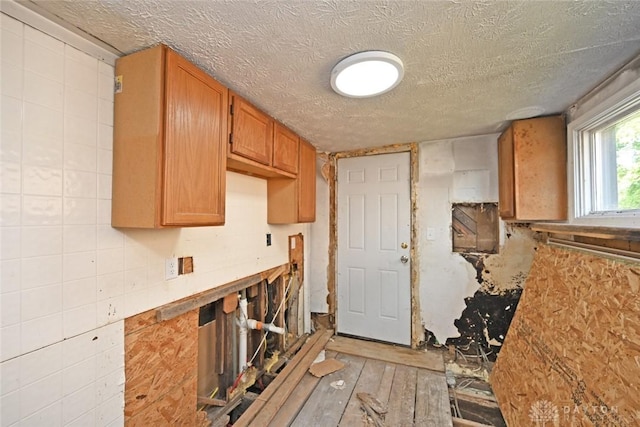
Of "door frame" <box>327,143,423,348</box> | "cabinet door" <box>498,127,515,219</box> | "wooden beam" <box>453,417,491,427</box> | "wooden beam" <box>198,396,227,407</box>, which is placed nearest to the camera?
"wooden beam" <box>453,417,491,427</box>

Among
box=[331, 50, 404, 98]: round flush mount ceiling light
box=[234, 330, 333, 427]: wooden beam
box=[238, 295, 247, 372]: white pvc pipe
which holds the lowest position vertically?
box=[234, 330, 333, 427]: wooden beam

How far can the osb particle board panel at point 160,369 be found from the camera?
1.32 meters

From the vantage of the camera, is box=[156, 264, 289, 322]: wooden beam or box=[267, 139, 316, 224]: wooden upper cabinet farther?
box=[267, 139, 316, 224]: wooden upper cabinet

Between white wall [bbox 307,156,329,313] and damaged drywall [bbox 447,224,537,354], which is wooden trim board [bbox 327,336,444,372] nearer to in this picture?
damaged drywall [bbox 447,224,537,354]

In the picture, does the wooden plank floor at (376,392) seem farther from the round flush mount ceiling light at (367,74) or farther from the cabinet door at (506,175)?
the round flush mount ceiling light at (367,74)

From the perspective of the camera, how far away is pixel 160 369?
4.76ft

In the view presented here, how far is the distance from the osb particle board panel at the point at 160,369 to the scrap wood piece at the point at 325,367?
0.98 metres

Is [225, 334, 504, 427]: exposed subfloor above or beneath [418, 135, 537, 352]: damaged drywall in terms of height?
beneath

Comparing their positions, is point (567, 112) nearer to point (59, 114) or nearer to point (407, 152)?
point (407, 152)

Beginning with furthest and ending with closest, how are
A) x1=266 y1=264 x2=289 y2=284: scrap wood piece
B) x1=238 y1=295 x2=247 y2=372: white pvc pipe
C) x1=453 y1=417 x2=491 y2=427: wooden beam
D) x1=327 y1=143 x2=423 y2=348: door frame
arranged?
x1=327 y1=143 x2=423 y2=348: door frame, x1=266 y1=264 x2=289 y2=284: scrap wood piece, x1=238 y1=295 x2=247 y2=372: white pvc pipe, x1=453 y1=417 x2=491 y2=427: wooden beam

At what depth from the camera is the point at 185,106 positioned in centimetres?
124

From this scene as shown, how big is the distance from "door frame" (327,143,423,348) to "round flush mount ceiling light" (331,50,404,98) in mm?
1415

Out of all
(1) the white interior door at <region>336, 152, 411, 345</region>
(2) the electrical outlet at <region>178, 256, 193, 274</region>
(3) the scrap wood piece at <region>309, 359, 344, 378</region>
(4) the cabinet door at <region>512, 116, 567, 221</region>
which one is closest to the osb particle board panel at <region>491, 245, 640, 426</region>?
(4) the cabinet door at <region>512, 116, 567, 221</region>

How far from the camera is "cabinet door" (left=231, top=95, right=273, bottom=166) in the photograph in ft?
5.29
